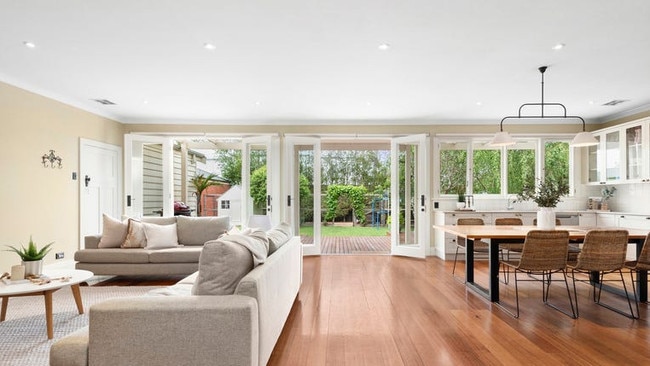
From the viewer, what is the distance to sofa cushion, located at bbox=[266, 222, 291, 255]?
115 inches

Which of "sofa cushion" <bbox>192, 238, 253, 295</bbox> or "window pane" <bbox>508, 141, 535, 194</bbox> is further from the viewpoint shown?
"window pane" <bbox>508, 141, 535, 194</bbox>

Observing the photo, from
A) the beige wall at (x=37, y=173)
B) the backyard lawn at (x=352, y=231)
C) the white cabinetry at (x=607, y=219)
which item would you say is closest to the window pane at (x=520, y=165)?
the white cabinetry at (x=607, y=219)

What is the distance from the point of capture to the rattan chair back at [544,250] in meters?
3.38

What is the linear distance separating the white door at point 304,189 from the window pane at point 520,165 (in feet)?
12.2

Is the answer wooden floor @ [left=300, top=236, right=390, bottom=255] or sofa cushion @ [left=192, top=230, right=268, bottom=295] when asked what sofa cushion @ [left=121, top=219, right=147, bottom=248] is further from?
sofa cushion @ [left=192, top=230, right=268, bottom=295]

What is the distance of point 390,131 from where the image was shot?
6.85 m

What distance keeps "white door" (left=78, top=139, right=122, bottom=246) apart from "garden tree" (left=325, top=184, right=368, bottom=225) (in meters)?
6.86

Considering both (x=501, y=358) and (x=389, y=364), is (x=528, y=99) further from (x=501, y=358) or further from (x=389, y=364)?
(x=389, y=364)

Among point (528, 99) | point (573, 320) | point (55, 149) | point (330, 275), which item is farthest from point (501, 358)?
point (55, 149)

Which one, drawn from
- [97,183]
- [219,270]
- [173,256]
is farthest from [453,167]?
[97,183]

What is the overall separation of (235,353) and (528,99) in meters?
5.35

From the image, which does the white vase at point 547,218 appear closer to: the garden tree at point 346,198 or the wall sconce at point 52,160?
the wall sconce at point 52,160

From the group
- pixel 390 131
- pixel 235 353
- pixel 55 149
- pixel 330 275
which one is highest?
pixel 390 131

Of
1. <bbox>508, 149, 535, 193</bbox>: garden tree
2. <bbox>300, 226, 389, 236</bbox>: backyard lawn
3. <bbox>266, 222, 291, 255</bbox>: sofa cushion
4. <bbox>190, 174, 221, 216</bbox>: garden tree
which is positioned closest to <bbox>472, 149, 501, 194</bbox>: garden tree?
<bbox>508, 149, 535, 193</bbox>: garden tree
